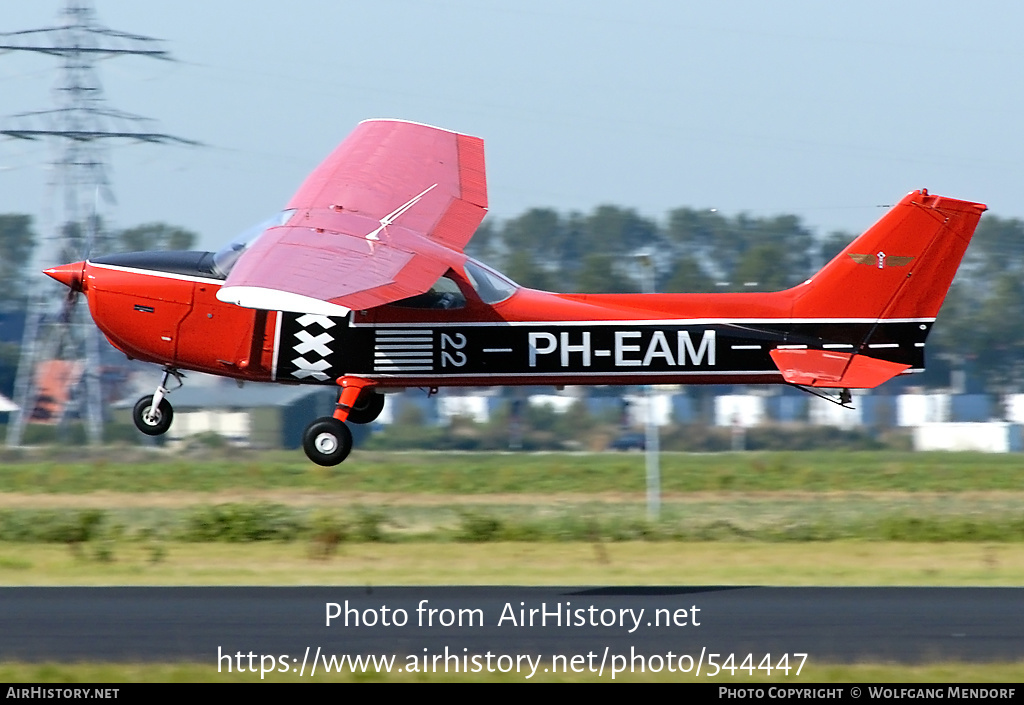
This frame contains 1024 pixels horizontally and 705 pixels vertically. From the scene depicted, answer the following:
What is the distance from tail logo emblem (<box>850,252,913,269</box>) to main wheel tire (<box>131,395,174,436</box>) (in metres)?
7.71

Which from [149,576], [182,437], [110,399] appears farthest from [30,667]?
[110,399]

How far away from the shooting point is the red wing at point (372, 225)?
10906 millimetres

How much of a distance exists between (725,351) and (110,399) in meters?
31.9

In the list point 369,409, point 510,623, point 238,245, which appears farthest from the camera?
point 369,409

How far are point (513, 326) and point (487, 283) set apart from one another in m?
0.54

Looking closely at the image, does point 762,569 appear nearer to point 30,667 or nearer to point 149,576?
point 149,576

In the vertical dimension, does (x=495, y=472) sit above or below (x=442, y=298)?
below

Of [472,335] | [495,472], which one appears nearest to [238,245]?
[472,335]

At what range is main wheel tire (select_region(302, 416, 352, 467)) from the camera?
1380 centimetres

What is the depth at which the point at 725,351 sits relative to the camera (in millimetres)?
13672

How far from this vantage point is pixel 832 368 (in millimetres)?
13633

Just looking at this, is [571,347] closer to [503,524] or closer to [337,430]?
[337,430]

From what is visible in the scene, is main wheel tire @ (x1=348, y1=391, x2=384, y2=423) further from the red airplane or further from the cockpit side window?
the cockpit side window

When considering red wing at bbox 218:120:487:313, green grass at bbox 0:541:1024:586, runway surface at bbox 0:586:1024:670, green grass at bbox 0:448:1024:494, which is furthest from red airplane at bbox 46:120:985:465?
green grass at bbox 0:448:1024:494
